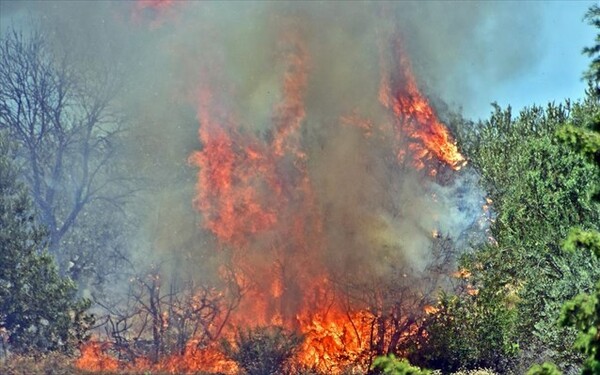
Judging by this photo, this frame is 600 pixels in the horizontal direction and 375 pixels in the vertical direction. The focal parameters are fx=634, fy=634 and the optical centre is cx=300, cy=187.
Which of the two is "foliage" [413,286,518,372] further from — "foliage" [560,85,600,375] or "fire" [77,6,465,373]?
"foliage" [560,85,600,375]

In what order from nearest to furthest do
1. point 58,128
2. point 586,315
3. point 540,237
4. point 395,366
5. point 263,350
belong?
point 586,315
point 395,366
point 540,237
point 263,350
point 58,128

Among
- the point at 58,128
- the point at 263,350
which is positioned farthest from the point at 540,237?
the point at 58,128

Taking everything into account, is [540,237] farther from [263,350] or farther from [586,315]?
[586,315]

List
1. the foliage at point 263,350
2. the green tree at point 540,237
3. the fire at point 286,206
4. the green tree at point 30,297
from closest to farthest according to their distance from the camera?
the green tree at point 540,237, the green tree at point 30,297, the foliage at point 263,350, the fire at point 286,206

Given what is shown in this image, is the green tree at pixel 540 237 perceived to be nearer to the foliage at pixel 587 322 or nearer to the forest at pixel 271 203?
the forest at pixel 271 203

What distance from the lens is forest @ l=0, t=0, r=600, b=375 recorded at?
2266cm

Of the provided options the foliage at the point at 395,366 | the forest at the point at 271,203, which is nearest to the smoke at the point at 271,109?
the forest at the point at 271,203

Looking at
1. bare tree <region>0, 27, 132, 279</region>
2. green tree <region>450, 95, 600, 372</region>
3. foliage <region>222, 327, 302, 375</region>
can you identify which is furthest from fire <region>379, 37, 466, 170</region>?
bare tree <region>0, 27, 132, 279</region>

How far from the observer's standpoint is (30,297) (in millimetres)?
22453

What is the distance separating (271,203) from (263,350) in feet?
26.9

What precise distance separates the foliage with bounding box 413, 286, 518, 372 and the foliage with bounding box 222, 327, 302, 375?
522cm

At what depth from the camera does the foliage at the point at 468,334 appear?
24719mm

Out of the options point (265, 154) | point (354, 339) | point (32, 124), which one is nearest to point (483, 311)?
point (354, 339)

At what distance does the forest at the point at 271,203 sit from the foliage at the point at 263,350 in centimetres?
9
